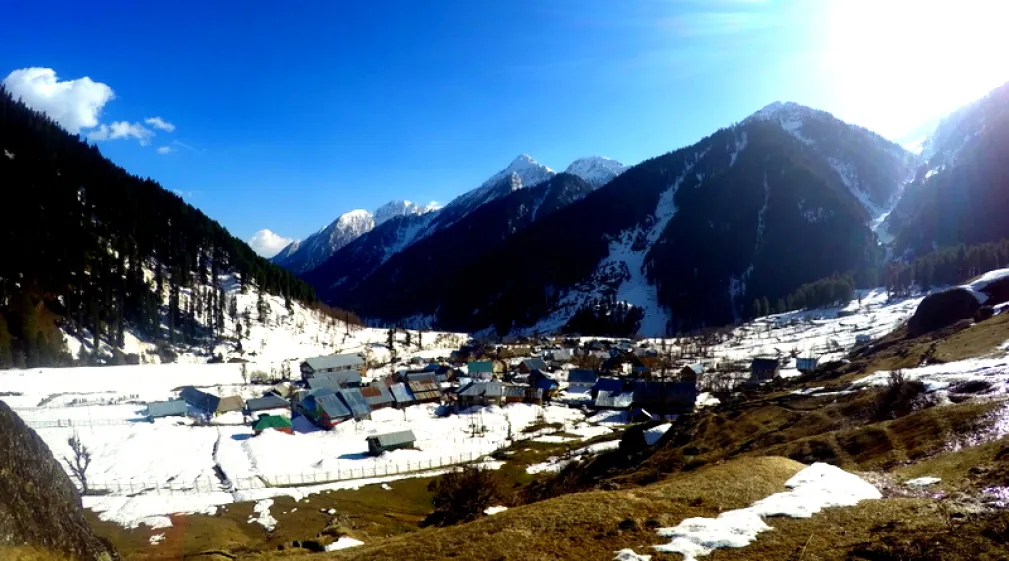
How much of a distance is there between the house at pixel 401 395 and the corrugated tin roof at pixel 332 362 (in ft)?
81.0

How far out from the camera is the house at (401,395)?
87.5 m

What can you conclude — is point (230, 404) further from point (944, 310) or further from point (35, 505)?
point (944, 310)

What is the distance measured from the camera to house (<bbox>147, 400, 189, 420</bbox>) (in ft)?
238

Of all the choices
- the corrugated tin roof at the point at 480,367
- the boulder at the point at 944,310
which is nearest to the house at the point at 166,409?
the corrugated tin roof at the point at 480,367

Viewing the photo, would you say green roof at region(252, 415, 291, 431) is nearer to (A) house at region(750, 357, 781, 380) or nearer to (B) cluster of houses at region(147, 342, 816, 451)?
(B) cluster of houses at region(147, 342, 816, 451)

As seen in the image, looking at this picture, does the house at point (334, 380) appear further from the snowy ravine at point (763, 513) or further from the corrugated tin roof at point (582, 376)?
the snowy ravine at point (763, 513)

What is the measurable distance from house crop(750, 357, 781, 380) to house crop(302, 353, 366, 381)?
81.6 meters

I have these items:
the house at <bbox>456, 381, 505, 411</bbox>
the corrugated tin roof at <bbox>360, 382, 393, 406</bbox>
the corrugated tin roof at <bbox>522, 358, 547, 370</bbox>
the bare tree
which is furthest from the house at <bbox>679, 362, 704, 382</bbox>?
the bare tree

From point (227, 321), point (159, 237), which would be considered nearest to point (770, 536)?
point (227, 321)

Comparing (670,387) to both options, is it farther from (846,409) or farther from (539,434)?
(846,409)

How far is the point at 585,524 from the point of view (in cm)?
1609

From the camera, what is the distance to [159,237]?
155875 mm

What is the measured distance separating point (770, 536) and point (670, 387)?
228 ft

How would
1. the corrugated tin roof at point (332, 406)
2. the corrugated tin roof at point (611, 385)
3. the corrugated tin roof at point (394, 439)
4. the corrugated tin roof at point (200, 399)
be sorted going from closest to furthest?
1. the corrugated tin roof at point (394, 439)
2. the corrugated tin roof at point (332, 406)
3. the corrugated tin roof at point (200, 399)
4. the corrugated tin roof at point (611, 385)
